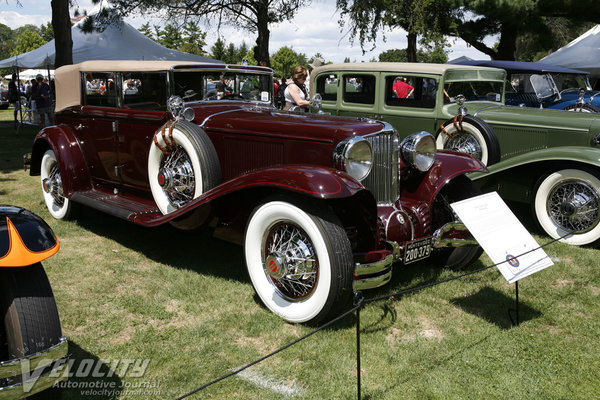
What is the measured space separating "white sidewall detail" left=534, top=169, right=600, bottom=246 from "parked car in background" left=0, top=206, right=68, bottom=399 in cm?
482

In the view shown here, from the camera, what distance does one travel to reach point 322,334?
3.15 metres

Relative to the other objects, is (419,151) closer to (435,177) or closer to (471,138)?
(435,177)

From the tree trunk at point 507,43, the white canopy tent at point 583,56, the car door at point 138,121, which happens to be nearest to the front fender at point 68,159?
the car door at point 138,121

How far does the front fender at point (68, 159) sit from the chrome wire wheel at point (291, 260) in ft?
8.89

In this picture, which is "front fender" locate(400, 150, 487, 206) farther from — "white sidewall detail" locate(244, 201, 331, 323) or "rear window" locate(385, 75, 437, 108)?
"rear window" locate(385, 75, 437, 108)

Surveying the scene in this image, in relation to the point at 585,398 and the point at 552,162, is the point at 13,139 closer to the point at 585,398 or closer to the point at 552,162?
the point at 552,162

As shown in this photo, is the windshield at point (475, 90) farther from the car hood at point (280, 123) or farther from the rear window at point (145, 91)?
the rear window at point (145, 91)

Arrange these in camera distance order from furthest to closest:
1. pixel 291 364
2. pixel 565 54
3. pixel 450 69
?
pixel 565 54, pixel 450 69, pixel 291 364

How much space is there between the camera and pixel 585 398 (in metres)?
2.56

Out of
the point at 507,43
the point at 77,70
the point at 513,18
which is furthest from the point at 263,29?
the point at 77,70

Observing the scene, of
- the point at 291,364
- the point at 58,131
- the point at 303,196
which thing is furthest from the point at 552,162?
the point at 58,131

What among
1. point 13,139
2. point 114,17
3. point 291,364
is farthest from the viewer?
point 114,17

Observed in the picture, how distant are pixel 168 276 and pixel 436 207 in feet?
7.71

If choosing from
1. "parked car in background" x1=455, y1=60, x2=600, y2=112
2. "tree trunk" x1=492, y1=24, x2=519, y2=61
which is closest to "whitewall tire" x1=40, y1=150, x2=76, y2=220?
"parked car in background" x1=455, y1=60, x2=600, y2=112
